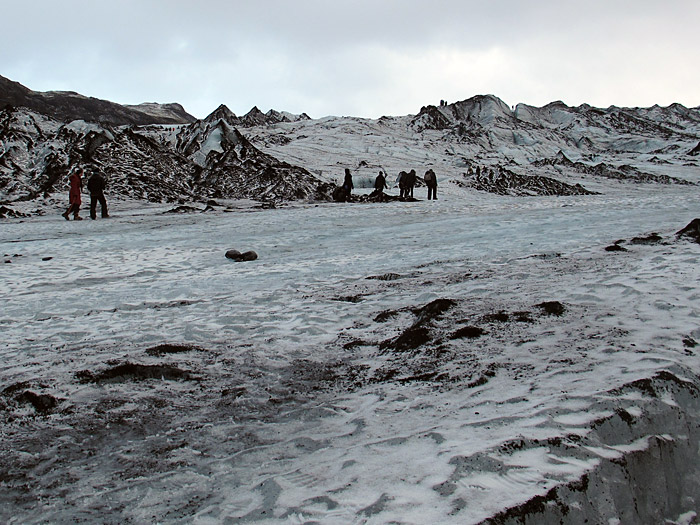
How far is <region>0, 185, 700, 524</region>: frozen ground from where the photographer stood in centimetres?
257

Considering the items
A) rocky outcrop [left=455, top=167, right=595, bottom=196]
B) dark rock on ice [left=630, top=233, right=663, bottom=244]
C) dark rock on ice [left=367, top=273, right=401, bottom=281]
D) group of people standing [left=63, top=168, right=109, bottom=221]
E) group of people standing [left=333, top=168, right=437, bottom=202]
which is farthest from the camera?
rocky outcrop [left=455, top=167, right=595, bottom=196]

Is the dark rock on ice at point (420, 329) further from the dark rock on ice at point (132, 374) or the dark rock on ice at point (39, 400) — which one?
the dark rock on ice at point (39, 400)

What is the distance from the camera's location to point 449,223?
47.6ft

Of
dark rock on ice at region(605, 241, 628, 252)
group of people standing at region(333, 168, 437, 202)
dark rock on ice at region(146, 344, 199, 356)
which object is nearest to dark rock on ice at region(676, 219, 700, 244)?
dark rock on ice at region(605, 241, 628, 252)

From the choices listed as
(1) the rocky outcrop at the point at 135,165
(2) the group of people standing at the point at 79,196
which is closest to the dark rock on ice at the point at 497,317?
(2) the group of people standing at the point at 79,196

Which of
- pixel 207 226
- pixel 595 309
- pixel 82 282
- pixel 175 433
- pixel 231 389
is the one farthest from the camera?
pixel 207 226

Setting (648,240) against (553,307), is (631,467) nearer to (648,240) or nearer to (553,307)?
(553,307)

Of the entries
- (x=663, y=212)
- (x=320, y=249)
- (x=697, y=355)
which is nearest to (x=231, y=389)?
(x=697, y=355)

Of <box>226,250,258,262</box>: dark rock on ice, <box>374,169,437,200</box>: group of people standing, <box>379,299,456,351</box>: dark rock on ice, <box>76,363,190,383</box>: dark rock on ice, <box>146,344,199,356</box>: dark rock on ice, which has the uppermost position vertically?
<box>374,169,437,200</box>: group of people standing

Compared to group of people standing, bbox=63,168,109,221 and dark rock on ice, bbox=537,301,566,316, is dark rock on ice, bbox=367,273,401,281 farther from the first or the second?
group of people standing, bbox=63,168,109,221

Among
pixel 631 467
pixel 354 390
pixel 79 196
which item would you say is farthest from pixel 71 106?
pixel 631 467

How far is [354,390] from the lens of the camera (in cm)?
404

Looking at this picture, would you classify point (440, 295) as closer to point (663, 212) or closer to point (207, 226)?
point (207, 226)

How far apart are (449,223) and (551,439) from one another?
1203 centimetres
